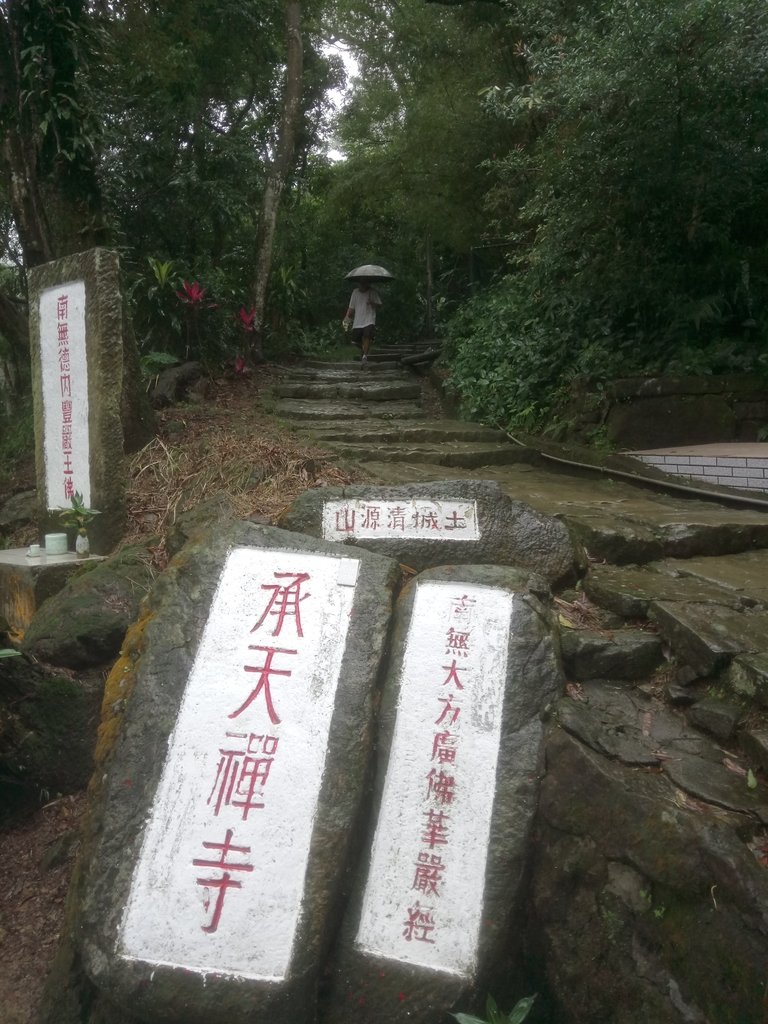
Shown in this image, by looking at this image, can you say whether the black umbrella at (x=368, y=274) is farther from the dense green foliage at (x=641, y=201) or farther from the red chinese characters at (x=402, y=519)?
the red chinese characters at (x=402, y=519)

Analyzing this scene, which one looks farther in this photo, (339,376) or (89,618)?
(339,376)

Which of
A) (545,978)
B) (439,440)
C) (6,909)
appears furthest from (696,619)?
(439,440)

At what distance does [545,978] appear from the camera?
2205 millimetres

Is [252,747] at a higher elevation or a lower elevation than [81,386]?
→ lower

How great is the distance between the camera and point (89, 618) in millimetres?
3471

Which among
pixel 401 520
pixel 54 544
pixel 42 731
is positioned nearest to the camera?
pixel 42 731

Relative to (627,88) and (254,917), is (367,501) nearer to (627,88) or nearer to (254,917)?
(254,917)

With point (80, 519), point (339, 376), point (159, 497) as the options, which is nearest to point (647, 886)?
point (80, 519)

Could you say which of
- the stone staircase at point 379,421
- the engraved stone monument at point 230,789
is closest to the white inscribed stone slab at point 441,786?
the engraved stone monument at point 230,789

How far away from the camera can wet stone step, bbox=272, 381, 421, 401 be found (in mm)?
8812

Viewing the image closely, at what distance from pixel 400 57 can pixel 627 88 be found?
8.78 m

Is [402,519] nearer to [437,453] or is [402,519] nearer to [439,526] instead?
[439,526]

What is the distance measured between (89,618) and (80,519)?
1.11 meters

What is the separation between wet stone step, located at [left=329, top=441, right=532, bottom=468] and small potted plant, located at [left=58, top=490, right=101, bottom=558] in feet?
6.40
